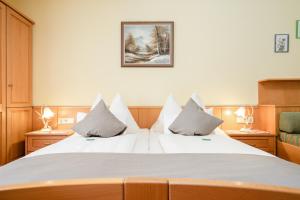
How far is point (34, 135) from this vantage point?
2.89 m

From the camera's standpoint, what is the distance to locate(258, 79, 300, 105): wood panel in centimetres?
331

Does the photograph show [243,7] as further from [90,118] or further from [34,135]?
[34,135]

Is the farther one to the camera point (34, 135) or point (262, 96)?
point (262, 96)

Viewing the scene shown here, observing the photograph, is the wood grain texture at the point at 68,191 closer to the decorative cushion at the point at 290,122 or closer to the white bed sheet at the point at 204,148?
the white bed sheet at the point at 204,148

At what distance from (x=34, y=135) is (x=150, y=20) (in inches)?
88.0

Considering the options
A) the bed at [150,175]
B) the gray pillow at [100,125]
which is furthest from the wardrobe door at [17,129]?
the bed at [150,175]

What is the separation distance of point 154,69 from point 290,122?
191 centimetres

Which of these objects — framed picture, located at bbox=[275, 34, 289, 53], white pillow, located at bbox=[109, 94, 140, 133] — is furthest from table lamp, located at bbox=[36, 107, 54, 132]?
framed picture, located at bbox=[275, 34, 289, 53]

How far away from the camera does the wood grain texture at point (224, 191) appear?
2.70 feet

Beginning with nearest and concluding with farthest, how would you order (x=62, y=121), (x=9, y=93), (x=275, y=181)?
(x=275, y=181) < (x=9, y=93) < (x=62, y=121)

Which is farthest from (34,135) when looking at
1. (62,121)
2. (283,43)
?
(283,43)

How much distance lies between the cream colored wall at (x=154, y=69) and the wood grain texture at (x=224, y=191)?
8.26 ft

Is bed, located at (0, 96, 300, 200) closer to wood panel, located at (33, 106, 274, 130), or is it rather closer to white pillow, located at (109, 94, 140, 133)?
white pillow, located at (109, 94, 140, 133)

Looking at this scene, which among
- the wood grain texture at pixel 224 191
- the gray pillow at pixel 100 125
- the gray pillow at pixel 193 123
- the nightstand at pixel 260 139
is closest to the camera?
the wood grain texture at pixel 224 191
